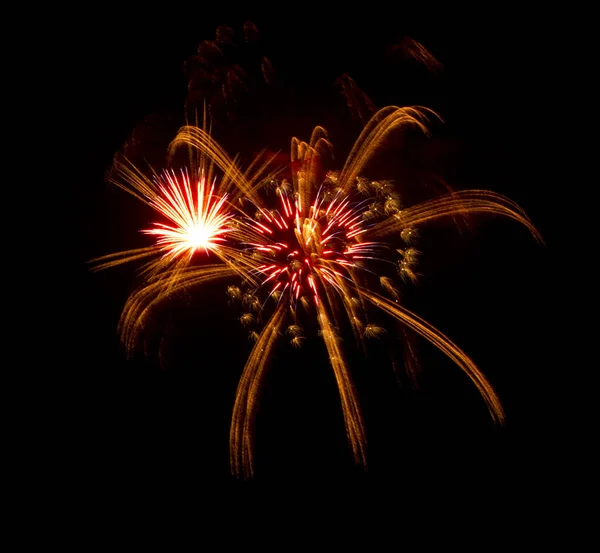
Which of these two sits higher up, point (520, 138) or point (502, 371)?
point (520, 138)

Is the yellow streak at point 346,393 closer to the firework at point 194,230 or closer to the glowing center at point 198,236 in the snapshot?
the firework at point 194,230

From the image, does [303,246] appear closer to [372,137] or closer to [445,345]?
[372,137]

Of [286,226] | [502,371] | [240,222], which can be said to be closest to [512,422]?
[502,371]

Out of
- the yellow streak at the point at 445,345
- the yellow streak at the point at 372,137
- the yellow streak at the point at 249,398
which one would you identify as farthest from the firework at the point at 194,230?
the yellow streak at the point at 445,345

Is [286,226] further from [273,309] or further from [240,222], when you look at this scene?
[273,309]

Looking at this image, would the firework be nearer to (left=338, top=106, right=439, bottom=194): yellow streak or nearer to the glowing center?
the glowing center

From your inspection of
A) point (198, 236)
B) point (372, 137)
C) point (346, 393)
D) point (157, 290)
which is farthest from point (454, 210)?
point (157, 290)

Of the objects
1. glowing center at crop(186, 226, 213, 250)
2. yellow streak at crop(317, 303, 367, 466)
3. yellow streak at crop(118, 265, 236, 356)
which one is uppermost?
glowing center at crop(186, 226, 213, 250)

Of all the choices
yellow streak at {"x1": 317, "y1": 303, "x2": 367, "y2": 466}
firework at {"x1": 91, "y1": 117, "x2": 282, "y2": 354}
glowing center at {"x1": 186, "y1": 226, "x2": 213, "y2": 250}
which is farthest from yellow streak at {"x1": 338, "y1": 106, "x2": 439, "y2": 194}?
glowing center at {"x1": 186, "y1": 226, "x2": 213, "y2": 250}
